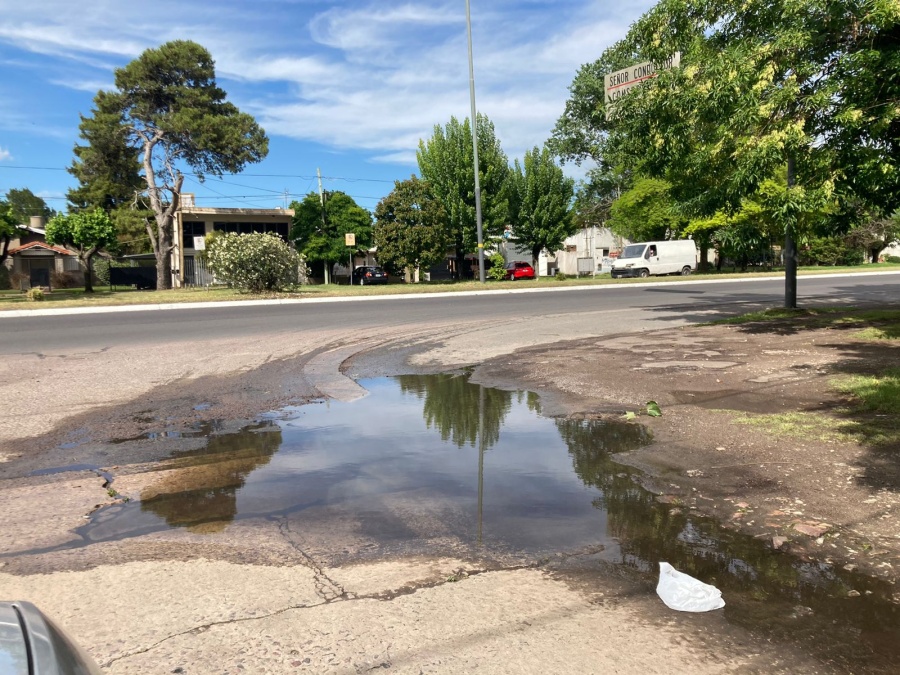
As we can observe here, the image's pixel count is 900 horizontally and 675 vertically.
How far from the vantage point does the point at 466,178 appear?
1682 inches

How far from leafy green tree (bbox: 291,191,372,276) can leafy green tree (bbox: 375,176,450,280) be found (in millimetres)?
6306

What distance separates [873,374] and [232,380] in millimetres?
7743

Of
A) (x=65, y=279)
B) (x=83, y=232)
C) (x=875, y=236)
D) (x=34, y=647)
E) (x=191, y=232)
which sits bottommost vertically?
(x=34, y=647)

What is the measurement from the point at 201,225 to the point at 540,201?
28286 mm

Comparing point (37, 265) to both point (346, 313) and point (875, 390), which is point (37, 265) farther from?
point (875, 390)

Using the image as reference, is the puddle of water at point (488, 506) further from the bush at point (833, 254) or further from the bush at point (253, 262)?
the bush at point (833, 254)

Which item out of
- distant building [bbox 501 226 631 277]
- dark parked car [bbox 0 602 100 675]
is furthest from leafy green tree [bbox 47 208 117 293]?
dark parked car [bbox 0 602 100 675]

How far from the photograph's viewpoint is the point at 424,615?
3.02 meters

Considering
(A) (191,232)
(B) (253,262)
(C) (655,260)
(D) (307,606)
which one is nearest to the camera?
(D) (307,606)

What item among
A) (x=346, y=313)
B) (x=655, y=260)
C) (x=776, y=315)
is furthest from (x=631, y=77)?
(x=655, y=260)

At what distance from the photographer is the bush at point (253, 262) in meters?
25.8

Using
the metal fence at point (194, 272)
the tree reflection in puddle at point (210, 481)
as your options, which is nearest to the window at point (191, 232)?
the metal fence at point (194, 272)

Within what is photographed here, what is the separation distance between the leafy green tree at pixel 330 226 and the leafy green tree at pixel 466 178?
729cm

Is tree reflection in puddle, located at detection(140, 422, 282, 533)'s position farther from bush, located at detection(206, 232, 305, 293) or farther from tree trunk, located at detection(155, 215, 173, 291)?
tree trunk, located at detection(155, 215, 173, 291)
